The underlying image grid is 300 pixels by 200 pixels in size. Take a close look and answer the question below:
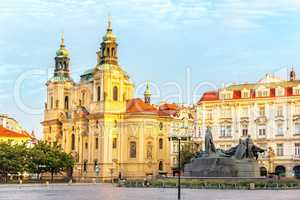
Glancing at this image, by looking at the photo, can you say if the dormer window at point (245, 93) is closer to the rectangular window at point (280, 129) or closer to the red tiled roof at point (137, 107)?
the rectangular window at point (280, 129)

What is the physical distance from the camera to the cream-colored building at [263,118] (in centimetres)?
9281

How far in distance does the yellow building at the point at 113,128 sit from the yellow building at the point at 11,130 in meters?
22.2

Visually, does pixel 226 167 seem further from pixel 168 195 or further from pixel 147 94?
pixel 147 94

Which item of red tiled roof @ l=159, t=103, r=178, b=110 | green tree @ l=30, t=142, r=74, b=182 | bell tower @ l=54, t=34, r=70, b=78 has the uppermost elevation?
bell tower @ l=54, t=34, r=70, b=78

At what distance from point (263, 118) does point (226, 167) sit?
4049cm

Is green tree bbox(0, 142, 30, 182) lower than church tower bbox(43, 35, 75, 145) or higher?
lower

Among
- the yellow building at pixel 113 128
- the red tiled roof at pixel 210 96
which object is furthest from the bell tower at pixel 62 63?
the red tiled roof at pixel 210 96

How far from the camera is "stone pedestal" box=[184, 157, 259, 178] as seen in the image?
184ft

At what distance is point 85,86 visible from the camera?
12256 centimetres

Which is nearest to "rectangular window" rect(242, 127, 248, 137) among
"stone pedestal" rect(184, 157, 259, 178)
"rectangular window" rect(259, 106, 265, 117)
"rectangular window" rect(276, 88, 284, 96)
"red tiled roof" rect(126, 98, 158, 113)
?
"rectangular window" rect(259, 106, 265, 117)

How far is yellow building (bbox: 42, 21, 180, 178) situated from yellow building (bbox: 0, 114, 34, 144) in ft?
73.0

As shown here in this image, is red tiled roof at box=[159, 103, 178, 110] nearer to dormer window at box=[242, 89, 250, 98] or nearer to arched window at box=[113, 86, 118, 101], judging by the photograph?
arched window at box=[113, 86, 118, 101]

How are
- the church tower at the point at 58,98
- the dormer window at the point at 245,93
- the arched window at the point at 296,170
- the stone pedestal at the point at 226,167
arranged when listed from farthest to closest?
the church tower at the point at 58,98
the dormer window at the point at 245,93
the arched window at the point at 296,170
the stone pedestal at the point at 226,167

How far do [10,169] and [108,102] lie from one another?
908 inches
